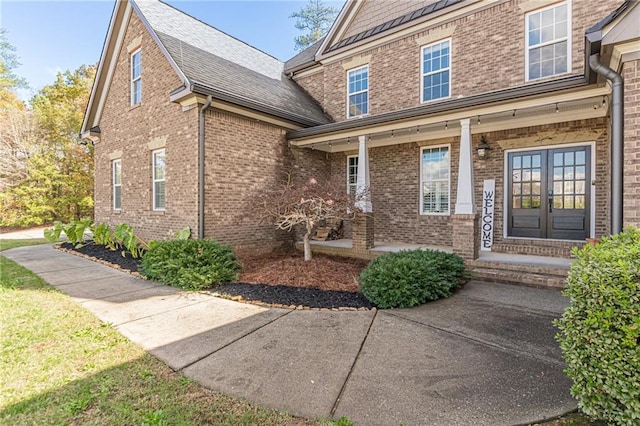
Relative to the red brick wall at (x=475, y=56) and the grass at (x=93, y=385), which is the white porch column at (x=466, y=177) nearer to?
the red brick wall at (x=475, y=56)

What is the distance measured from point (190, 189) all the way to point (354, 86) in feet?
22.2

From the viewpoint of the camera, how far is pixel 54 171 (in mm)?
18219

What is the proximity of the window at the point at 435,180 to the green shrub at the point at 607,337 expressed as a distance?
6703 millimetres

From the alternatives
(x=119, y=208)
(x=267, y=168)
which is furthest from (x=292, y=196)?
(x=119, y=208)

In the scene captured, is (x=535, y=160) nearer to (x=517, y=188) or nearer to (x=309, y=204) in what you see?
(x=517, y=188)

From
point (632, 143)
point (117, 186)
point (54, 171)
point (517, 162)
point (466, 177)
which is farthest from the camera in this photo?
point (54, 171)

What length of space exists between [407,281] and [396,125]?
422cm

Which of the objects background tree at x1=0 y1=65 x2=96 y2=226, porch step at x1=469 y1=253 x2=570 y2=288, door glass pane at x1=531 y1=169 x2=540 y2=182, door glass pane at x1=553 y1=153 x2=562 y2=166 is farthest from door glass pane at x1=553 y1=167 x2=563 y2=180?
background tree at x1=0 y1=65 x2=96 y2=226

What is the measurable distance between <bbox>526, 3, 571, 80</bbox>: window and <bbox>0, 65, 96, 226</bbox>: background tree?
2180 cm

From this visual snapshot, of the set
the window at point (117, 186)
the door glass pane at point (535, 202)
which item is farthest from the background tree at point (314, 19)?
the door glass pane at point (535, 202)

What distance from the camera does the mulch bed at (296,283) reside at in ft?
16.6

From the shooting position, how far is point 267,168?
29.1 ft

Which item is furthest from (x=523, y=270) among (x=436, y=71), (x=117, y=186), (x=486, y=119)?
(x=117, y=186)

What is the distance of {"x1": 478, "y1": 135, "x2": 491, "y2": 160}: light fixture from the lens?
7.92m
